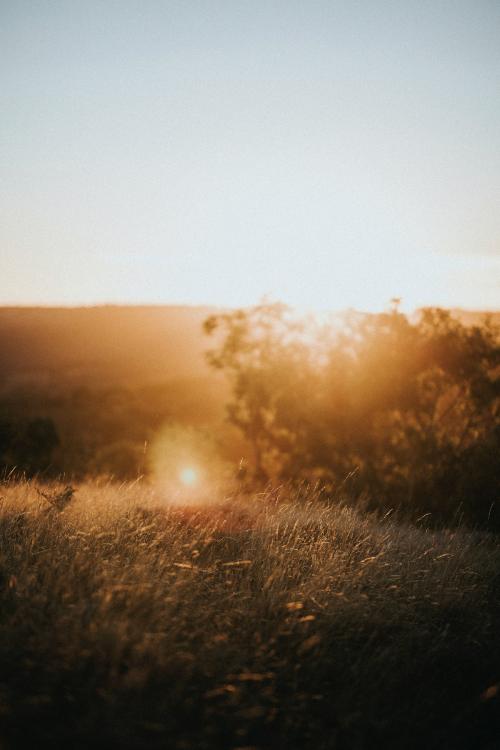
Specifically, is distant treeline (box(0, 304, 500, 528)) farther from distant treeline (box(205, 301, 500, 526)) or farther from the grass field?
the grass field

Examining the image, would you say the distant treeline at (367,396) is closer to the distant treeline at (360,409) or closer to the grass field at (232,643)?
the distant treeline at (360,409)

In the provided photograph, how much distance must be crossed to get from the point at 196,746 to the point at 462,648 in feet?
9.42

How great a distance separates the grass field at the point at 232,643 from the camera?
3301mm

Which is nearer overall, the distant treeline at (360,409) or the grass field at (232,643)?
the grass field at (232,643)

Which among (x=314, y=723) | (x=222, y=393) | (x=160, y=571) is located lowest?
(x=222, y=393)

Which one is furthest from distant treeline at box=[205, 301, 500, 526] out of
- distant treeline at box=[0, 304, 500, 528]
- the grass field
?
the grass field

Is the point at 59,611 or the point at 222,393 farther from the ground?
the point at 59,611

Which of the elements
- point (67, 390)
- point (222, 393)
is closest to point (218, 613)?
point (67, 390)

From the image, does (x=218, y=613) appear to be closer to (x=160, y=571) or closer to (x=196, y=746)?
(x=160, y=571)

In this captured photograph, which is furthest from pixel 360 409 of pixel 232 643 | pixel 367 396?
pixel 232 643

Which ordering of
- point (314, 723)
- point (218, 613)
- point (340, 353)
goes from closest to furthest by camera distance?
point (314, 723) < point (218, 613) < point (340, 353)

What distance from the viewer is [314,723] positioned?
352 cm

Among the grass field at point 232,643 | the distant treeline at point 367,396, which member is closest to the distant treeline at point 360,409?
the distant treeline at point 367,396

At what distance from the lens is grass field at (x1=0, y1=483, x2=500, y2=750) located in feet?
10.8
